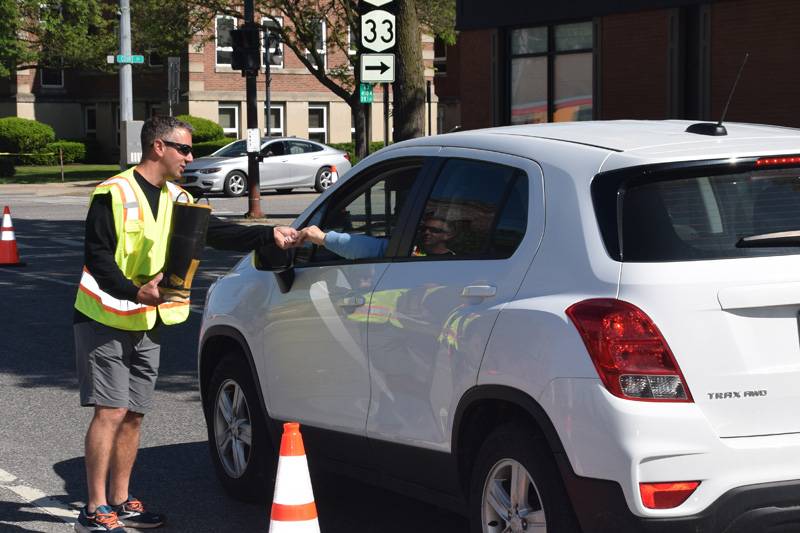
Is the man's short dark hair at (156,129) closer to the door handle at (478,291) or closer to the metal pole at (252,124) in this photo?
the door handle at (478,291)

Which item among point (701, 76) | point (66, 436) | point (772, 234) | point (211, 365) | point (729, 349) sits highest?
point (701, 76)

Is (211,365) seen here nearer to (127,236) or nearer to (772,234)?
(127,236)

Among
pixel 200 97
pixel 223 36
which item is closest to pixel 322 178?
pixel 223 36

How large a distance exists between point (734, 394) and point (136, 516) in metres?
3.07

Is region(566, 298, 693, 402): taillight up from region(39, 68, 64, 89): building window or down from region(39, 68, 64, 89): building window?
down

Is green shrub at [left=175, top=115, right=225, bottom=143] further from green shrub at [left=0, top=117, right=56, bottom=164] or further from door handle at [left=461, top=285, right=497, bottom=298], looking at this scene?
door handle at [left=461, top=285, right=497, bottom=298]

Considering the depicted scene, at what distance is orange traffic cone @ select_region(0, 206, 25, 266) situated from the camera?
17422 mm

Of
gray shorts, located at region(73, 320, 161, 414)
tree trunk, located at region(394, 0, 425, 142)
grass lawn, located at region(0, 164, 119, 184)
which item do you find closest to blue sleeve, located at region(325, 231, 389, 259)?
gray shorts, located at region(73, 320, 161, 414)

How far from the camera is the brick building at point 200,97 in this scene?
5009 cm

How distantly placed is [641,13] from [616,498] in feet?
53.6

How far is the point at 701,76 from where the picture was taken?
19188 millimetres

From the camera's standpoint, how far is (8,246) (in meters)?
17.6

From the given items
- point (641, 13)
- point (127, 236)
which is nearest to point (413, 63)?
point (641, 13)

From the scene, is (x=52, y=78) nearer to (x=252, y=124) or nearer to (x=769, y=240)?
(x=252, y=124)
